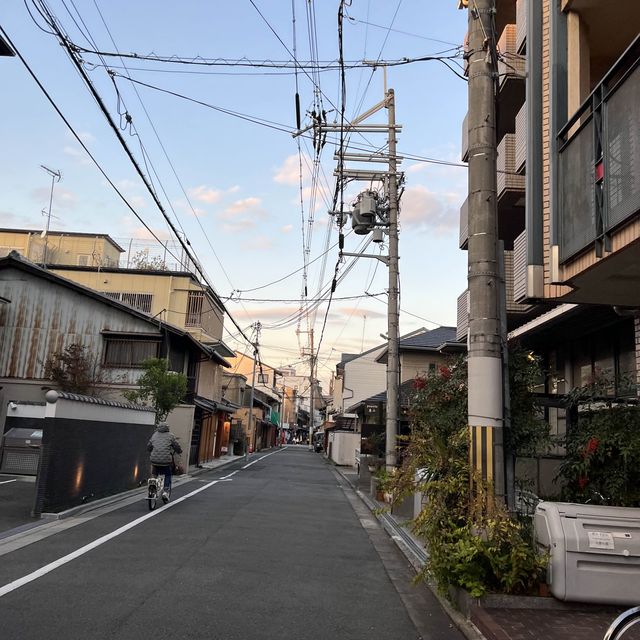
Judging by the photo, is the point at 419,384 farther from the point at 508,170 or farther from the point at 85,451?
the point at 508,170

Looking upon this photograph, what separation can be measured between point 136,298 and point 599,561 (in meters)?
31.1

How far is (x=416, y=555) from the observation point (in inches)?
332

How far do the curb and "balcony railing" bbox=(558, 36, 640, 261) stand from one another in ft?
12.8

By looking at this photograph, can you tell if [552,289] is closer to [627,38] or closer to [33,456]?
[627,38]

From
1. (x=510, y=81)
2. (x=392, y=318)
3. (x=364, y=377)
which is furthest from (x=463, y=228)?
(x=364, y=377)

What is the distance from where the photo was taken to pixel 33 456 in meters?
16.8

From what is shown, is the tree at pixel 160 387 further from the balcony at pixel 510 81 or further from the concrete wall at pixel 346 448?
the concrete wall at pixel 346 448

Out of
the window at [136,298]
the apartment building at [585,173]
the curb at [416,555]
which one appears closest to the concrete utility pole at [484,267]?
the apartment building at [585,173]

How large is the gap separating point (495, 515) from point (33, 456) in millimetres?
14981

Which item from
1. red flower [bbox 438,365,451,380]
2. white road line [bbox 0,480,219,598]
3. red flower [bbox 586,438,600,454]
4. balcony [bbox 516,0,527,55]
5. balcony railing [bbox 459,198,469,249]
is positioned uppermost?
balcony [bbox 516,0,527,55]

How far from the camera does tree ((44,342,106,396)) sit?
21516 mm

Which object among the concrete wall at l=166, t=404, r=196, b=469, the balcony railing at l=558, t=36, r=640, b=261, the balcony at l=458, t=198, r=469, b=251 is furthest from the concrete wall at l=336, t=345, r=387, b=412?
the balcony railing at l=558, t=36, r=640, b=261

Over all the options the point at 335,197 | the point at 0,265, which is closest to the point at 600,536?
the point at 335,197

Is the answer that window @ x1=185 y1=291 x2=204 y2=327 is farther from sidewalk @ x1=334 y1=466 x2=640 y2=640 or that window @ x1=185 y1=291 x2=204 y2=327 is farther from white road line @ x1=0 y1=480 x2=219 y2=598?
sidewalk @ x1=334 y1=466 x2=640 y2=640
